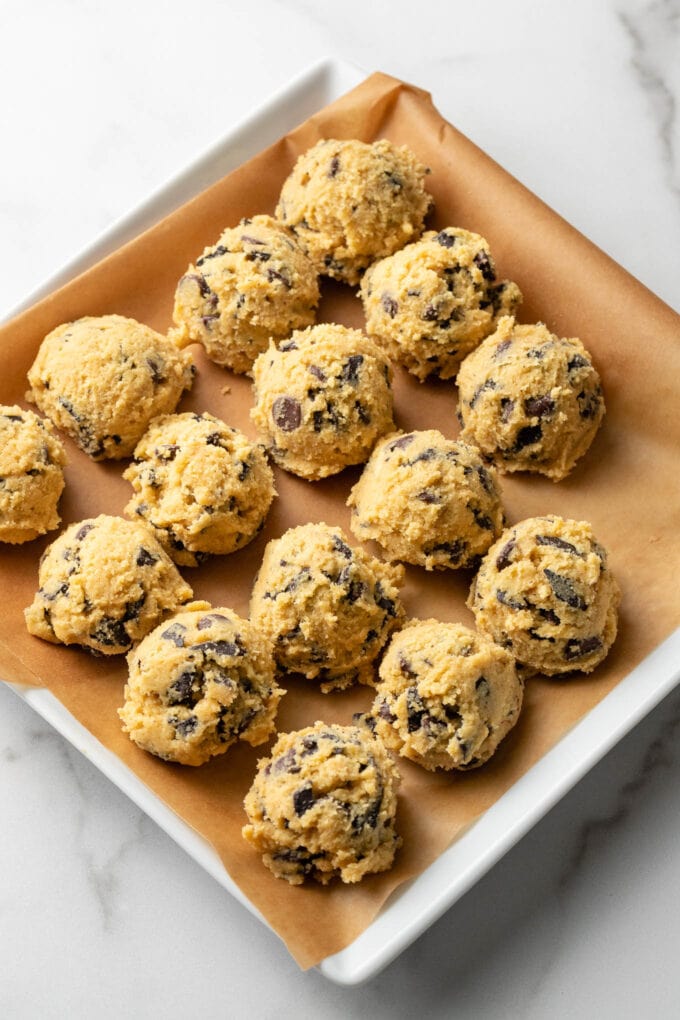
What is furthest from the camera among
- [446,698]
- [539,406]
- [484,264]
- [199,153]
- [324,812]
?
[199,153]

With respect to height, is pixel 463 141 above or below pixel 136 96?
below

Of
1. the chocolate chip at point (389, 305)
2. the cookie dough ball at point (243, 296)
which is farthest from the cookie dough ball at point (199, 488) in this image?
the chocolate chip at point (389, 305)

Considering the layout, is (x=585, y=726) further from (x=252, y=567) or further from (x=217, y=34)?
(x=217, y=34)

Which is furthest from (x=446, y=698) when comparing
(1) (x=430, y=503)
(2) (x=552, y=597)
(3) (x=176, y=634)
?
(3) (x=176, y=634)

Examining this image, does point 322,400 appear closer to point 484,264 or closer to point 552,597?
point 484,264

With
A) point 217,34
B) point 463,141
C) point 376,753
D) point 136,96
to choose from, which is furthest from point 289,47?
point 376,753

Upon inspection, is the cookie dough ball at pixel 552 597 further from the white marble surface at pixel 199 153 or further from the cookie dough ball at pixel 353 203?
the cookie dough ball at pixel 353 203
